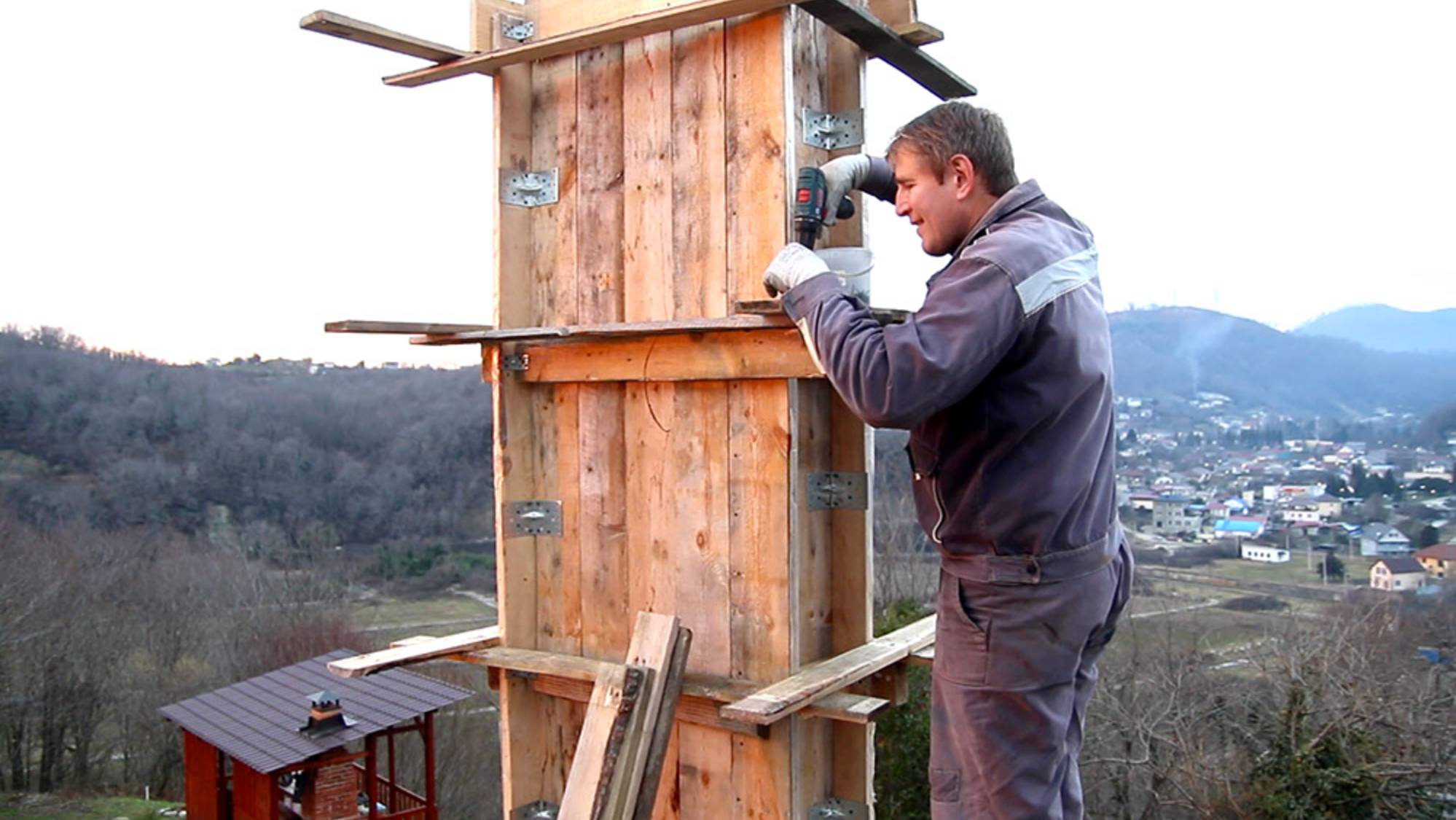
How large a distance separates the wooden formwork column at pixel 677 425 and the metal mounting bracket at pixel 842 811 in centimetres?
6

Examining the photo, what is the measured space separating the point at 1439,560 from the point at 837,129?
2240cm

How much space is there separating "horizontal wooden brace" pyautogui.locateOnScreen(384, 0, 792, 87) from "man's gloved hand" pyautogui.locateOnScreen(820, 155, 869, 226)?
55 centimetres

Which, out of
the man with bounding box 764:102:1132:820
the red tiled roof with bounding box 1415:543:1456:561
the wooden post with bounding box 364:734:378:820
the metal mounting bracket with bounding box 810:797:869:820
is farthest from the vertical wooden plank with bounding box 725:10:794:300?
the red tiled roof with bounding box 1415:543:1456:561

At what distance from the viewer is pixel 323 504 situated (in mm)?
34281

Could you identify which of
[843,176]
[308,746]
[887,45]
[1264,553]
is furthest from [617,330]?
[1264,553]

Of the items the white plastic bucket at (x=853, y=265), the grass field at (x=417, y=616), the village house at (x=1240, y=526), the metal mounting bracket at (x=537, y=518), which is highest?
the white plastic bucket at (x=853, y=265)

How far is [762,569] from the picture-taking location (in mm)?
3545

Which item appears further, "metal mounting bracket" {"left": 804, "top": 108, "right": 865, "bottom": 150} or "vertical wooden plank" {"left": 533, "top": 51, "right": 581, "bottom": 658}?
"vertical wooden plank" {"left": 533, "top": 51, "right": 581, "bottom": 658}

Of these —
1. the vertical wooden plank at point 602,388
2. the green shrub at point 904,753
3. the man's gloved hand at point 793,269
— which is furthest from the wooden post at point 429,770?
the man's gloved hand at point 793,269

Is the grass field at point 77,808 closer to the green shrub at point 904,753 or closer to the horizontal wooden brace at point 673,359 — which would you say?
the green shrub at point 904,753

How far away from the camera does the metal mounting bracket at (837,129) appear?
143 inches

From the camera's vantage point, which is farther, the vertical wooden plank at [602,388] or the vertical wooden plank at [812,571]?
the vertical wooden plank at [602,388]

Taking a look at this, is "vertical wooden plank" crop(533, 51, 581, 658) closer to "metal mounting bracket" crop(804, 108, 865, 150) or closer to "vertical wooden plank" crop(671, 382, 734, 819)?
"vertical wooden plank" crop(671, 382, 734, 819)

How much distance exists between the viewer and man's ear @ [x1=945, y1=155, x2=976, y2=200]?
265 centimetres
